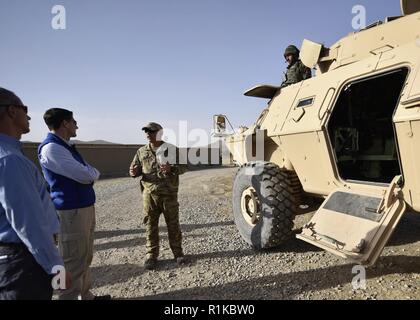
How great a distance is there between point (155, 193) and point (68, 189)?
1.27 metres

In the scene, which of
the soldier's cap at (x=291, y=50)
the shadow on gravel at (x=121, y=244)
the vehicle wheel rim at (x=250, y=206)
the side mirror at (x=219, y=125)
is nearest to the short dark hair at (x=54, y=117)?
the vehicle wheel rim at (x=250, y=206)

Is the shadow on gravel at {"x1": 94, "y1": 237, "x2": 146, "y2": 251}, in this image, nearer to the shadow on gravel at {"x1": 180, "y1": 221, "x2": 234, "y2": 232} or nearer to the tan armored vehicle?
the shadow on gravel at {"x1": 180, "y1": 221, "x2": 234, "y2": 232}

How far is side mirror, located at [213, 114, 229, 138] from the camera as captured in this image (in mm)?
5367

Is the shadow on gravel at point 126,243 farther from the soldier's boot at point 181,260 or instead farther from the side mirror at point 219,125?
the side mirror at point 219,125

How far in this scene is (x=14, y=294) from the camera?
1595mm

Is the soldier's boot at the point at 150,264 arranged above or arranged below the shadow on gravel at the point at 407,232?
below

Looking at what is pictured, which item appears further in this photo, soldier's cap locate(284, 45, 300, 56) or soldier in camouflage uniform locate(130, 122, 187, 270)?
soldier's cap locate(284, 45, 300, 56)

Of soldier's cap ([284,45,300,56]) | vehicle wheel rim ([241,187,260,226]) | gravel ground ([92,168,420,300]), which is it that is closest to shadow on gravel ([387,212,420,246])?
gravel ground ([92,168,420,300])

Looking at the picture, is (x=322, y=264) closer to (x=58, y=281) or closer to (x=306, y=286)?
(x=306, y=286)

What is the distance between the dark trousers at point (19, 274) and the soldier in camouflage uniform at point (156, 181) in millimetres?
2087

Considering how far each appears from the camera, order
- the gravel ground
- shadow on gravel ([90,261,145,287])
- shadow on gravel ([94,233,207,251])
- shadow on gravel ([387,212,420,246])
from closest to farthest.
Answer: the gravel ground, shadow on gravel ([90,261,145,287]), shadow on gravel ([387,212,420,246]), shadow on gravel ([94,233,207,251])

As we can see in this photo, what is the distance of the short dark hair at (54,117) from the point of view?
8.47ft
